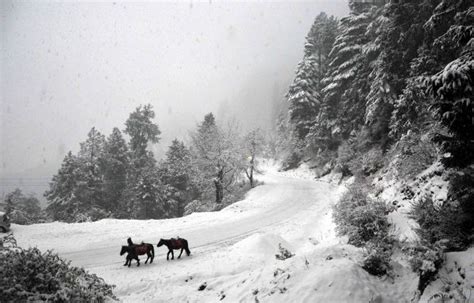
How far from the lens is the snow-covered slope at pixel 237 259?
606cm

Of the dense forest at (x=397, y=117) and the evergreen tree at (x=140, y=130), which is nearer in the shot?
the dense forest at (x=397, y=117)

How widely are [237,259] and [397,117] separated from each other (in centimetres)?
1369

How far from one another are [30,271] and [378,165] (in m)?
21.9

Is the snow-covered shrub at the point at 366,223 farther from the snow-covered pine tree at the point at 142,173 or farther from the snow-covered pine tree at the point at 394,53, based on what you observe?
the snow-covered pine tree at the point at 142,173

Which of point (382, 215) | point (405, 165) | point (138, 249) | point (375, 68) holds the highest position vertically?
point (375, 68)

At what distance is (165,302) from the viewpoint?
25.4 feet

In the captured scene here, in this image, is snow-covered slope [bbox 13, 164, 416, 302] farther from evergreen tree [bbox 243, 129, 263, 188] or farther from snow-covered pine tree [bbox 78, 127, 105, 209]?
snow-covered pine tree [bbox 78, 127, 105, 209]

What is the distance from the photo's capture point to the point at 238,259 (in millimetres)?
10617

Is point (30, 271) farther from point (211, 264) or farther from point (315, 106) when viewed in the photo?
point (315, 106)

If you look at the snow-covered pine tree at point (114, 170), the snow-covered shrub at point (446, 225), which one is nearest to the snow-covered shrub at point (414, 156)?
the snow-covered shrub at point (446, 225)

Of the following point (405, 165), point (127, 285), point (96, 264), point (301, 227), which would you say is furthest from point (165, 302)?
point (405, 165)

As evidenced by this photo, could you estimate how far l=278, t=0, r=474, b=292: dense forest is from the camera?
6184mm

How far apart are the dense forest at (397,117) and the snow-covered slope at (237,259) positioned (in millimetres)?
1154

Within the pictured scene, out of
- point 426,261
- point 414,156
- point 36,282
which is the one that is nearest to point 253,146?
point 414,156
